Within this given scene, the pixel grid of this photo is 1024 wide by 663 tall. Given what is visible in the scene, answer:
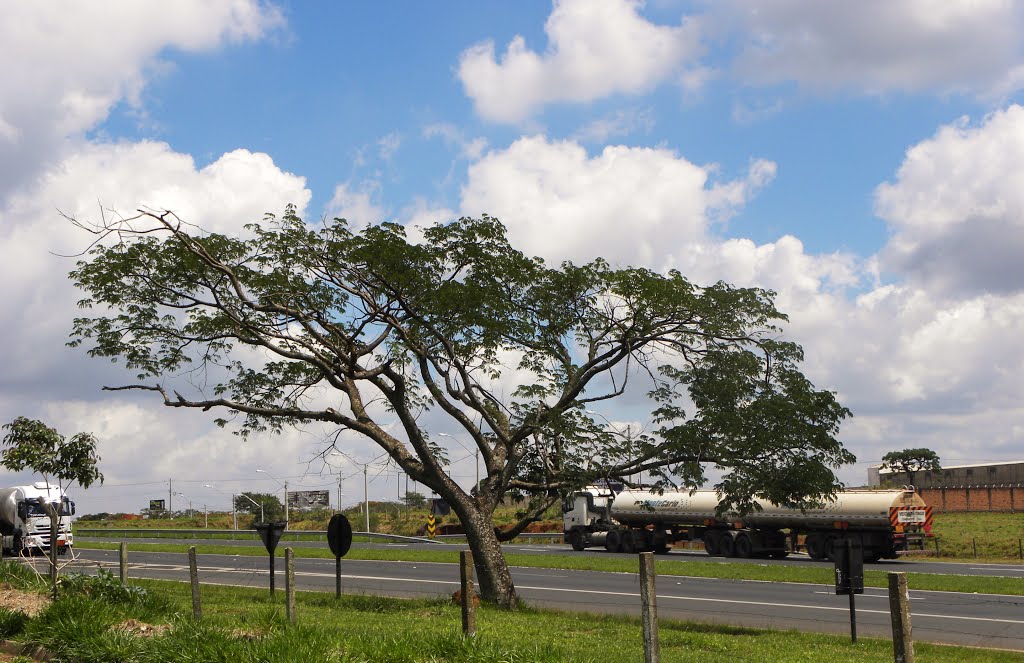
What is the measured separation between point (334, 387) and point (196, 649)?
38.1ft

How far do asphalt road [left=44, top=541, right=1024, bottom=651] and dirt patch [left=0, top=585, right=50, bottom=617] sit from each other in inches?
400

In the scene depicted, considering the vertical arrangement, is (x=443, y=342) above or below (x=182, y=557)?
above

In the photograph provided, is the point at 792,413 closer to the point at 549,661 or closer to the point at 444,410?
the point at 444,410

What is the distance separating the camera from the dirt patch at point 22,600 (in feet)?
52.1

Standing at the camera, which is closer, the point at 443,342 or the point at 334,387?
the point at 443,342

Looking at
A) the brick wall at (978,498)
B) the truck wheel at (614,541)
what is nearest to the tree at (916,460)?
the brick wall at (978,498)

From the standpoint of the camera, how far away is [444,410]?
71.2 ft

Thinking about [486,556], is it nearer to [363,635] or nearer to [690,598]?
[690,598]

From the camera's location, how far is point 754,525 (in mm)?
42906

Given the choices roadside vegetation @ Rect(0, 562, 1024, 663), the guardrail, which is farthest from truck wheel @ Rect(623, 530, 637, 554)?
roadside vegetation @ Rect(0, 562, 1024, 663)

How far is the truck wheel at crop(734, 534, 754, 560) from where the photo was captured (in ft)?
141

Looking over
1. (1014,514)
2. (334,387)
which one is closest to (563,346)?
(334,387)

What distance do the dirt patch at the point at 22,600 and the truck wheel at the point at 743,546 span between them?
31054 millimetres

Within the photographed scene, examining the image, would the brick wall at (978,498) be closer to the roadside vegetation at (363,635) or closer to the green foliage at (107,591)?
the roadside vegetation at (363,635)
